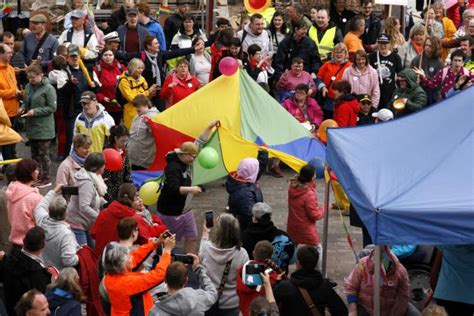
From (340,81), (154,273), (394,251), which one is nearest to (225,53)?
(340,81)

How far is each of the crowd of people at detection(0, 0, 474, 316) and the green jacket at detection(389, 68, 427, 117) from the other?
0.03m

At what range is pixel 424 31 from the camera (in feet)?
59.6

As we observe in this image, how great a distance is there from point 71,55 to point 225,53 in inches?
82.0

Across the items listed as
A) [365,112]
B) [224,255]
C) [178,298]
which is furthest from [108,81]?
[178,298]

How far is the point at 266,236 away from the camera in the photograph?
11.4 m

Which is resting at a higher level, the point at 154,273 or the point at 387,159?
the point at 387,159

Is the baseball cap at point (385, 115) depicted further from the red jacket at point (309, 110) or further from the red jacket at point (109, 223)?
the red jacket at point (109, 223)

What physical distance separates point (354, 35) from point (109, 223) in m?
8.16

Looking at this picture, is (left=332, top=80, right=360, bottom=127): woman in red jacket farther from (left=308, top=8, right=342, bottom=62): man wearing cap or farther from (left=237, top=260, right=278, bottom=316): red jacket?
(left=237, top=260, right=278, bottom=316): red jacket

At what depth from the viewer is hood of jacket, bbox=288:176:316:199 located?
12.4 meters

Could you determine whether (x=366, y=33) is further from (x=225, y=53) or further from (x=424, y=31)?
(x=225, y=53)

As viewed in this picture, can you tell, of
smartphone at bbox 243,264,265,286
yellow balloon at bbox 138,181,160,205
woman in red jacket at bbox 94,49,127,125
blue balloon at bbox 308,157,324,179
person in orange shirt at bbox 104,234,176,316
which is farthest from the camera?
woman in red jacket at bbox 94,49,127,125

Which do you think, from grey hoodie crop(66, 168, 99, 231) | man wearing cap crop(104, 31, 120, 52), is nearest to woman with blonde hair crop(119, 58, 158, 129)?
man wearing cap crop(104, 31, 120, 52)

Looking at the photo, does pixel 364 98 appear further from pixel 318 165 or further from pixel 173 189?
pixel 173 189
